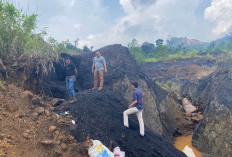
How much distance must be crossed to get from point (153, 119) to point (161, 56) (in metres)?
23.2

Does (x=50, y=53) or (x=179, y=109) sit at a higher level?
(x=50, y=53)

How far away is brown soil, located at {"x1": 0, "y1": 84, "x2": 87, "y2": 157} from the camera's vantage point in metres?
2.83

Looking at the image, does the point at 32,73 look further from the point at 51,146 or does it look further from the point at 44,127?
the point at 51,146

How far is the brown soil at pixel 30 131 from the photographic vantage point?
2.83 meters

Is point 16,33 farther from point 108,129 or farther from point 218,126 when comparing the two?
point 218,126

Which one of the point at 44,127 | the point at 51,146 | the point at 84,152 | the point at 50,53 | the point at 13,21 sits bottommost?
the point at 84,152

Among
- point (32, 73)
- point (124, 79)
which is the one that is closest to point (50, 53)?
point (32, 73)

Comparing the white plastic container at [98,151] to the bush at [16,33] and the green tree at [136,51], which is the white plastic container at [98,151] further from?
the green tree at [136,51]

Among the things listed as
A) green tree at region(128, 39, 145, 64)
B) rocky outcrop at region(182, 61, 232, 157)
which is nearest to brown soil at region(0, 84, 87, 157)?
rocky outcrop at region(182, 61, 232, 157)

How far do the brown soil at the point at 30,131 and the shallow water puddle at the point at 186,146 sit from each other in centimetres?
523

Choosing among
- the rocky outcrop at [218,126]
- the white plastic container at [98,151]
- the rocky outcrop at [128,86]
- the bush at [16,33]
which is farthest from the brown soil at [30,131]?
the rocky outcrop at [218,126]

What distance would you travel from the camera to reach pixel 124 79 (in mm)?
8438

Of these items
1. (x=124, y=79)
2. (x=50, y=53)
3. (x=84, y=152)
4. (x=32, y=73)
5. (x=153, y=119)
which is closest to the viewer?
(x=84, y=152)

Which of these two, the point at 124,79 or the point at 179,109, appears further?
the point at 179,109
